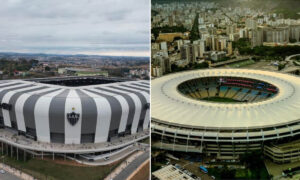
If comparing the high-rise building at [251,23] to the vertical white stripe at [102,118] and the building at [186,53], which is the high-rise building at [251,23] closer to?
the building at [186,53]

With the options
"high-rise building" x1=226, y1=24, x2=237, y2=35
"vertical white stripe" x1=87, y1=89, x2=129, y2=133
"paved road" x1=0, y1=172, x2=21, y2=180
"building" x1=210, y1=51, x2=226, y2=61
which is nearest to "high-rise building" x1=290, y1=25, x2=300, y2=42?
"high-rise building" x1=226, y1=24, x2=237, y2=35

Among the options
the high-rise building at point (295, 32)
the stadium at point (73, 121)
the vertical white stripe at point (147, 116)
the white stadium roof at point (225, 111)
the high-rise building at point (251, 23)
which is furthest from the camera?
the high-rise building at point (251, 23)

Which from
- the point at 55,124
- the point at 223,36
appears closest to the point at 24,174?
the point at 55,124

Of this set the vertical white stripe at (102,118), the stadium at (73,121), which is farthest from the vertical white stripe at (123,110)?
the vertical white stripe at (102,118)

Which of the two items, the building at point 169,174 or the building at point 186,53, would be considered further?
the building at point 186,53

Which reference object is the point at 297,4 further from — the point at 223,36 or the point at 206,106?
the point at 206,106

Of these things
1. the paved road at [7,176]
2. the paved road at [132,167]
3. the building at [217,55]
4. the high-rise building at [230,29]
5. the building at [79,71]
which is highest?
the high-rise building at [230,29]

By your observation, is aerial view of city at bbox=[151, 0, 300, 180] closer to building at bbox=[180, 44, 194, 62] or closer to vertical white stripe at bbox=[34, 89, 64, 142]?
building at bbox=[180, 44, 194, 62]
